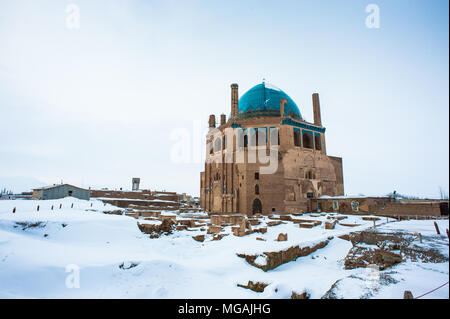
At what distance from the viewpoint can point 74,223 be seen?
10969 mm

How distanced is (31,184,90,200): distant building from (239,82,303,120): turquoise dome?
23.0 metres

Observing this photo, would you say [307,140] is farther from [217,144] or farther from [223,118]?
[223,118]

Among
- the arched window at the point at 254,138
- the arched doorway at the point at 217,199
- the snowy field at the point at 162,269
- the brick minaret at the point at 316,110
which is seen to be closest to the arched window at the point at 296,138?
the brick minaret at the point at 316,110

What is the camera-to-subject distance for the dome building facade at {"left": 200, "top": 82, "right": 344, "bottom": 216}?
2833 centimetres

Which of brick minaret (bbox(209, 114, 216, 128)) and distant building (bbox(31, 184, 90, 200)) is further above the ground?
brick minaret (bbox(209, 114, 216, 128))

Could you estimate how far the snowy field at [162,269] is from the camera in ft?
15.3

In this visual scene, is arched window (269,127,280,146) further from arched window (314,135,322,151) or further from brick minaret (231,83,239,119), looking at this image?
arched window (314,135,322,151)

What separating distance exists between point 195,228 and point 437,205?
64.1ft

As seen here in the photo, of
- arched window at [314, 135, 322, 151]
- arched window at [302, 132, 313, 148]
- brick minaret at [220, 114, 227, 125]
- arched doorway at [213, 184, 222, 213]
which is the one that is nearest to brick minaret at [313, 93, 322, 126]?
arched window at [314, 135, 322, 151]

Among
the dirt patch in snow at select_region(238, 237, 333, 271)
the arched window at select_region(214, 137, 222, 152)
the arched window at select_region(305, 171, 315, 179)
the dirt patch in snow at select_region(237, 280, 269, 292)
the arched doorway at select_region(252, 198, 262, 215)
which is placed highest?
A: the arched window at select_region(214, 137, 222, 152)

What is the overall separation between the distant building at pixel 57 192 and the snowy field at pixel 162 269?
49.6ft

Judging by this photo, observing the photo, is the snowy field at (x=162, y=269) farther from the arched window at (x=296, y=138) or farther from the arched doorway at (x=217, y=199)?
the arched window at (x=296, y=138)
